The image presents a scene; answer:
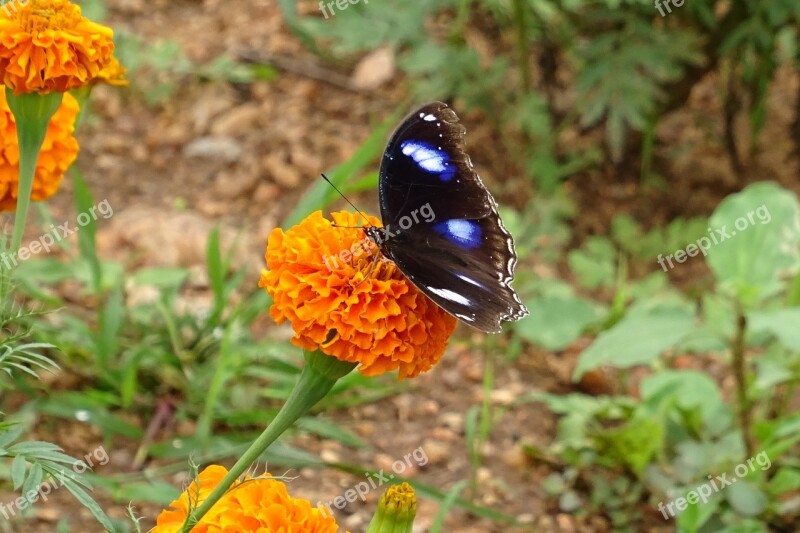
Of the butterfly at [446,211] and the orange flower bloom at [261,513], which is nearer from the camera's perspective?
the orange flower bloom at [261,513]

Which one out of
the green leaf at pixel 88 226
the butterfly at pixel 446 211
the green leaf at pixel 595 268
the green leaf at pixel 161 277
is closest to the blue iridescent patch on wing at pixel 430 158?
the butterfly at pixel 446 211

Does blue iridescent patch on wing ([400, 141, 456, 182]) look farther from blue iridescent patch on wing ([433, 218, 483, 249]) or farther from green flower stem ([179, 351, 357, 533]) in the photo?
green flower stem ([179, 351, 357, 533])

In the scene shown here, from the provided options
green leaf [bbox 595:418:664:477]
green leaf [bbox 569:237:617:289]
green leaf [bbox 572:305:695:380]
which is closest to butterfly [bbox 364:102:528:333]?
green leaf [bbox 572:305:695:380]

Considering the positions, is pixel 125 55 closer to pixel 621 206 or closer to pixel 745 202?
pixel 621 206

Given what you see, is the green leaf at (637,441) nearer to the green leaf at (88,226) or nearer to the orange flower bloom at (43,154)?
the green leaf at (88,226)

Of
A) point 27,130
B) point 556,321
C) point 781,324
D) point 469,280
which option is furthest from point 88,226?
point 781,324

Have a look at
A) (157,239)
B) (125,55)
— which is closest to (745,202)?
(157,239)

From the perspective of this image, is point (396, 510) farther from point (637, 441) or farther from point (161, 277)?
point (161, 277)
